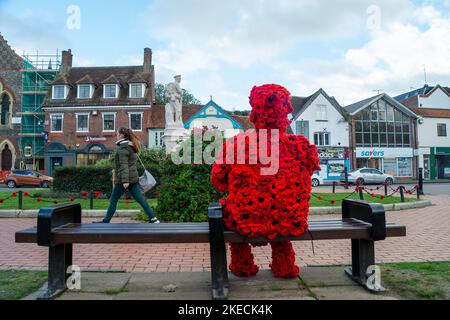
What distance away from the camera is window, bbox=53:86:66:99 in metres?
35.4

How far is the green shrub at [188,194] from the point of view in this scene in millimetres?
6711

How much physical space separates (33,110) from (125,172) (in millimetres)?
38459

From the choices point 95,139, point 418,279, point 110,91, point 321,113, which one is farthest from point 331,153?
point 418,279

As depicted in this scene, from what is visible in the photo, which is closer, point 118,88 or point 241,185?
point 241,185

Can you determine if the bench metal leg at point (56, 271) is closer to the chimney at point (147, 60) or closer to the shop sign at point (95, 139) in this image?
the shop sign at point (95, 139)

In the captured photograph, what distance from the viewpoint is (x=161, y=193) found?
7059mm

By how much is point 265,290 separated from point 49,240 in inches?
84.3

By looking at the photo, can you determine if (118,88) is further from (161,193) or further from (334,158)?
(161,193)

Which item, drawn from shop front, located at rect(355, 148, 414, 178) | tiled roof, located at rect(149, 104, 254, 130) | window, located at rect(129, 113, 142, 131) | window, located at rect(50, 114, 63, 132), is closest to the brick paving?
tiled roof, located at rect(149, 104, 254, 130)

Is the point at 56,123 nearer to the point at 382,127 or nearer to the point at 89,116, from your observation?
the point at 89,116

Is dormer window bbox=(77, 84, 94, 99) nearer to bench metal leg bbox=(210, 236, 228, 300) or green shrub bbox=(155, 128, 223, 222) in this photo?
green shrub bbox=(155, 128, 223, 222)

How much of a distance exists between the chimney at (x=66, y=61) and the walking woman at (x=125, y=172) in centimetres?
3677

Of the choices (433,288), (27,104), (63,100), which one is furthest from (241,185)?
(27,104)

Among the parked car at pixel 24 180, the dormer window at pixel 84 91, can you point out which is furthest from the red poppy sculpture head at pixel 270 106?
the dormer window at pixel 84 91
